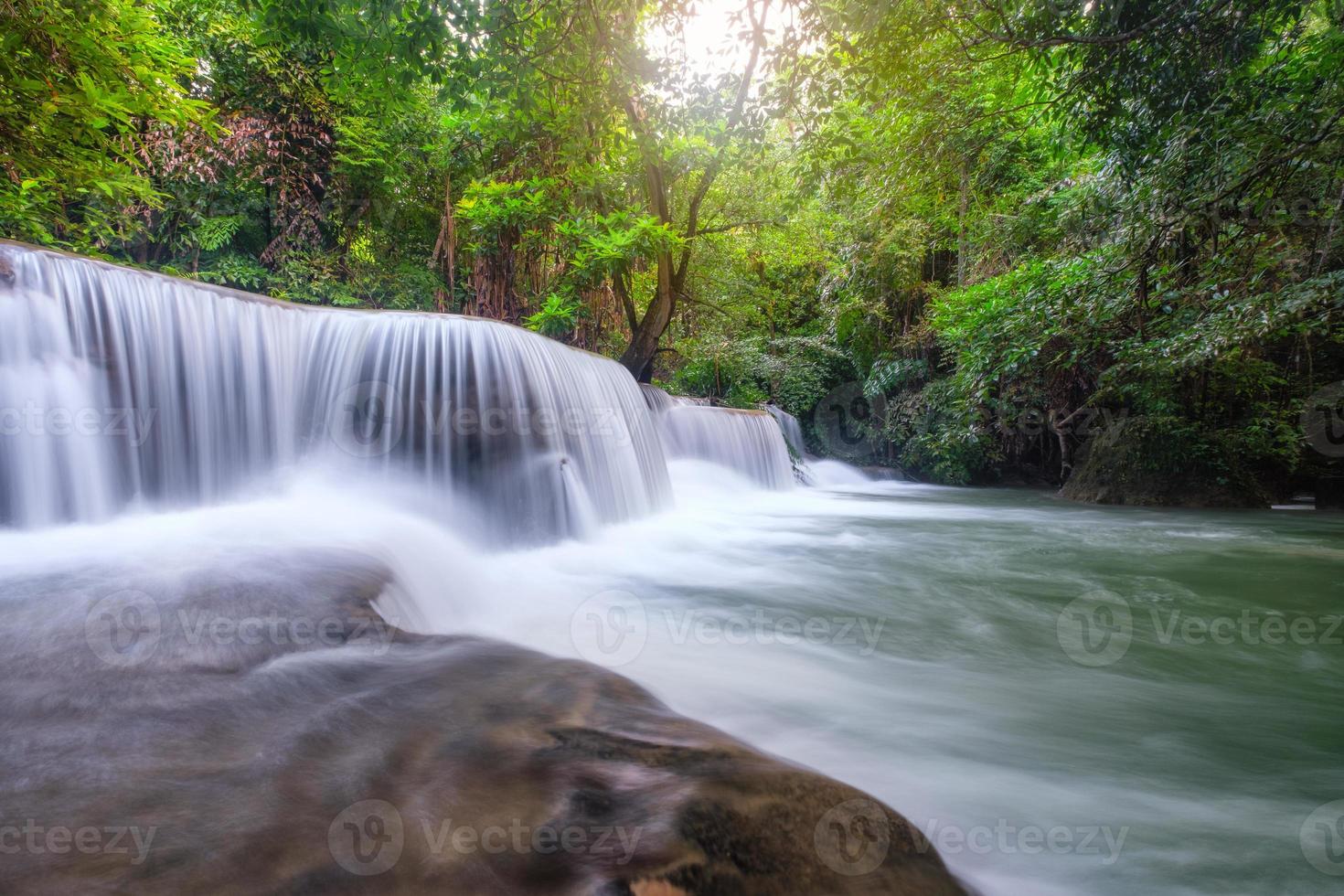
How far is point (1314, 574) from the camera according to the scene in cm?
494

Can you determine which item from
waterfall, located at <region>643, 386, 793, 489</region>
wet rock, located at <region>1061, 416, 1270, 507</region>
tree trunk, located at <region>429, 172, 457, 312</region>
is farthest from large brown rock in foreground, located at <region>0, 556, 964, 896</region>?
wet rock, located at <region>1061, 416, 1270, 507</region>

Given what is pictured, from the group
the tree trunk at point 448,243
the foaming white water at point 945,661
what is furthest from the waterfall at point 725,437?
the foaming white water at point 945,661

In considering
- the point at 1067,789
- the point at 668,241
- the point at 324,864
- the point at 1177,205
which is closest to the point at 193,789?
the point at 324,864

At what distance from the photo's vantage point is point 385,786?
1.26 meters

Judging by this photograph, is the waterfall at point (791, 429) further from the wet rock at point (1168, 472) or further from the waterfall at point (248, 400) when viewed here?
the waterfall at point (248, 400)

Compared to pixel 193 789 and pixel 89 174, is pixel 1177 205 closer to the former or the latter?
pixel 193 789

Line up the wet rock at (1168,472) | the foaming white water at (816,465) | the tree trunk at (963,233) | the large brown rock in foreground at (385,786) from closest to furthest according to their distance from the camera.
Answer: the large brown rock in foreground at (385,786)
the wet rock at (1168,472)
the tree trunk at (963,233)
the foaming white water at (816,465)

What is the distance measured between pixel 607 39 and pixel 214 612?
4900 mm

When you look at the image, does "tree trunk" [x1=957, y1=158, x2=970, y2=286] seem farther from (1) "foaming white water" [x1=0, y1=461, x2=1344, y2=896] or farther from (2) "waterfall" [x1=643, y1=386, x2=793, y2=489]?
(1) "foaming white water" [x1=0, y1=461, x2=1344, y2=896]

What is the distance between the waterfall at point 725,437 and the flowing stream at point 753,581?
3.46 m

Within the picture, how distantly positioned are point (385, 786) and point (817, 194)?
12857 millimetres

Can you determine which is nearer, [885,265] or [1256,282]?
[1256,282]

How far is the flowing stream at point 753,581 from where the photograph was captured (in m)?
1.91

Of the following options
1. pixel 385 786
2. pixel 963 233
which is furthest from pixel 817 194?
pixel 385 786
